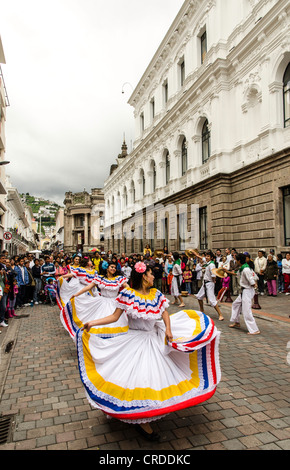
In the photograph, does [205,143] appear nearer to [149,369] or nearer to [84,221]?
[149,369]

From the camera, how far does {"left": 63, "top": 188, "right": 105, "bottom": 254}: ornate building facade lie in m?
64.0

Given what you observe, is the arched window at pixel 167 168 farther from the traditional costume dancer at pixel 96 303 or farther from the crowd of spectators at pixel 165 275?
the traditional costume dancer at pixel 96 303

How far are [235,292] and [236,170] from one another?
627cm

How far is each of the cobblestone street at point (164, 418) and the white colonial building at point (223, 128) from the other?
9.27 meters

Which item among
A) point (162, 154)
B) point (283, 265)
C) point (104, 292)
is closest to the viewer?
point (104, 292)

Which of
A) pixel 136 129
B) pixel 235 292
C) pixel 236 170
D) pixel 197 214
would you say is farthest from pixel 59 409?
pixel 136 129

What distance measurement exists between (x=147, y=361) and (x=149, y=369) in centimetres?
9

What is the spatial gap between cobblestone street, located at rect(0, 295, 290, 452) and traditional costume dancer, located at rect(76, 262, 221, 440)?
37cm

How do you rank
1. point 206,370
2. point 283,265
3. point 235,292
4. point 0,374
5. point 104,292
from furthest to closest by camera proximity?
point 235,292 → point 283,265 → point 104,292 → point 0,374 → point 206,370

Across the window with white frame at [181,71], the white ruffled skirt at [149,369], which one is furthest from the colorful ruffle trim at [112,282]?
the window with white frame at [181,71]

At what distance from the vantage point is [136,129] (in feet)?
106

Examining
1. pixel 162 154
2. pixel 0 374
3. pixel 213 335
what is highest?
pixel 162 154
